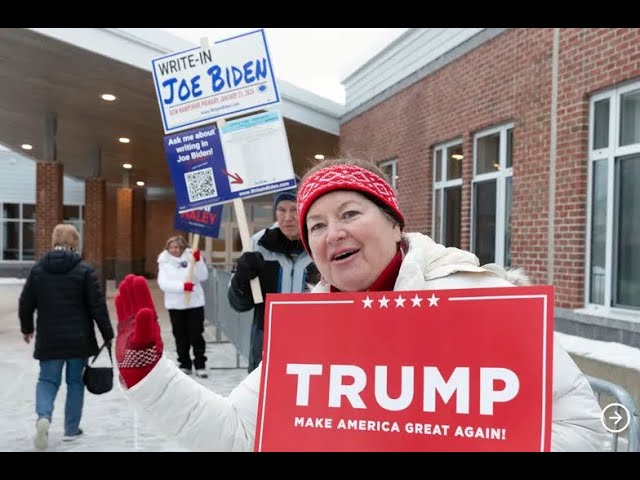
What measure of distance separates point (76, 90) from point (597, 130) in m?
10.8

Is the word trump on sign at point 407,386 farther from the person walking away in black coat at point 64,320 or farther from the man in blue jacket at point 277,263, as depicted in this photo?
the person walking away in black coat at point 64,320

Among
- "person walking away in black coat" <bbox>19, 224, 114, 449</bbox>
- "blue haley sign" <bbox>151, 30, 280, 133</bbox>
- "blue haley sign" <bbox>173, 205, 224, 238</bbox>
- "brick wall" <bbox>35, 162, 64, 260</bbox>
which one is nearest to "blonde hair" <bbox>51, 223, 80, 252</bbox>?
"person walking away in black coat" <bbox>19, 224, 114, 449</bbox>

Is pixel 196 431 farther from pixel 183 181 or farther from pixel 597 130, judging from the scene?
pixel 597 130

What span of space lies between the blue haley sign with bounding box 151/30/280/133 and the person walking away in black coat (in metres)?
1.75

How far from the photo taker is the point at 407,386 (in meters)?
1.52

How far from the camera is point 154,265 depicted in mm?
36812

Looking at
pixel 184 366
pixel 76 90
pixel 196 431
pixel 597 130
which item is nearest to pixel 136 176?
pixel 76 90

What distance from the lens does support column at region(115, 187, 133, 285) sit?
88.2 feet

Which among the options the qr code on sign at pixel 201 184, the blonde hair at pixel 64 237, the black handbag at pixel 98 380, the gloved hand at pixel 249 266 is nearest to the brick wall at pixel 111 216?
the blonde hair at pixel 64 237

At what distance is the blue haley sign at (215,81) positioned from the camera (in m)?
4.73

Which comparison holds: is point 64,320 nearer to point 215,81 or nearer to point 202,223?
point 215,81

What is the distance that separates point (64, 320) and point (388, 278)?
4.53 metres

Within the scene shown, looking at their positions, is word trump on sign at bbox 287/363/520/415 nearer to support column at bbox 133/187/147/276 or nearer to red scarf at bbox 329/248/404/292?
red scarf at bbox 329/248/404/292

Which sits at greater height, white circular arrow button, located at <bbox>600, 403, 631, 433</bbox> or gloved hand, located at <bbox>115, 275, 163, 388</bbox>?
gloved hand, located at <bbox>115, 275, 163, 388</bbox>
